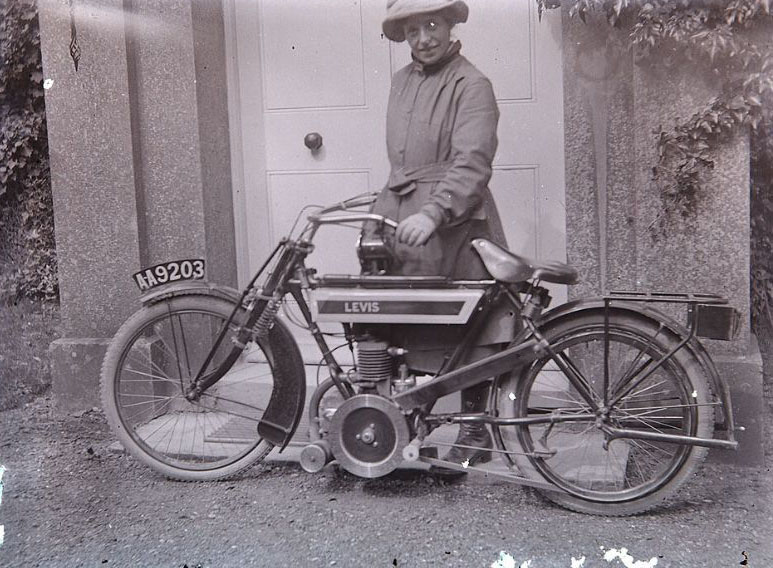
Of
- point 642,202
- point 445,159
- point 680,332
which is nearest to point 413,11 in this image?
point 445,159

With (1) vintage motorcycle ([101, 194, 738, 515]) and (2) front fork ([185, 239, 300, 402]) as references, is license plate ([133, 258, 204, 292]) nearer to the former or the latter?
(1) vintage motorcycle ([101, 194, 738, 515])

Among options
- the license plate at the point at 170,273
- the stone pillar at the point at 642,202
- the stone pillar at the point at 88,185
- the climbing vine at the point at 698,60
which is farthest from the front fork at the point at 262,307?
the climbing vine at the point at 698,60

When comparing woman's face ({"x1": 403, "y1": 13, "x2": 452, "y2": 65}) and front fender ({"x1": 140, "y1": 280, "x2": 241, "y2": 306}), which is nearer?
woman's face ({"x1": 403, "y1": 13, "x2": 452, "y2": 65})

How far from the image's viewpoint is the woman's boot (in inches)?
151

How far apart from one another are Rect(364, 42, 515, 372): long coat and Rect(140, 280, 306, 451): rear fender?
0.43 meters

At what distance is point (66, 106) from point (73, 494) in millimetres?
2087

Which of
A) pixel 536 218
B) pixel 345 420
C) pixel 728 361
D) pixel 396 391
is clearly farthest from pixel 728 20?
pixel 345 420

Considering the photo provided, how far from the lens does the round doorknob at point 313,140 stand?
4.40m

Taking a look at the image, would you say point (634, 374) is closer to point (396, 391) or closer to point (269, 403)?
point (396, 391)

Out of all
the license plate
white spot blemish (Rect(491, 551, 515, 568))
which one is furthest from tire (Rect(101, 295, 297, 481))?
white spot blemish (Rect(491, 551, 515, 568))

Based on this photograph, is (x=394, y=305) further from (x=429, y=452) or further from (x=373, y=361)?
(x=429, y=452)

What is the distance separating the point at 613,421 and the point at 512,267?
2.42 feet

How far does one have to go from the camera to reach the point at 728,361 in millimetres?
4078

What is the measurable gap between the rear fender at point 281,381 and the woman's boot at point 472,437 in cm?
67
